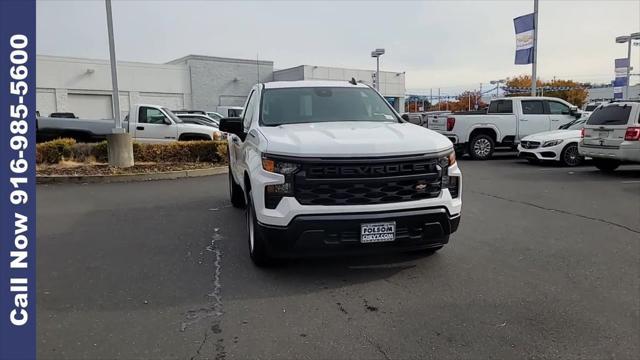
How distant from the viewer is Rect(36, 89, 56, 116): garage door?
3384 centimetres

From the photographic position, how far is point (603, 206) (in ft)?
25.7

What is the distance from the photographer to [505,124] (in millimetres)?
15797

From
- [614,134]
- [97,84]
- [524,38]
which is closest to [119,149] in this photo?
[614,134]

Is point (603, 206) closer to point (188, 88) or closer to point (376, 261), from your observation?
point (376, 261)

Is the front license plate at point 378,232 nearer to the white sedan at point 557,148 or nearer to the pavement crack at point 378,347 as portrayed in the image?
the pavement crack at point 378,347

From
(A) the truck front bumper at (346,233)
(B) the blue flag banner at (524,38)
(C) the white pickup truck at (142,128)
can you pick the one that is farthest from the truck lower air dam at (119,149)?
(B) the blue flag banner at (524,38)

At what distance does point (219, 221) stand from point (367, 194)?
345 cm

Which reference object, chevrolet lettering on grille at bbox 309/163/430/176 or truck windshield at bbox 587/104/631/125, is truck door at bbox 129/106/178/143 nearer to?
truck windshield at bbox 587/104/631/125

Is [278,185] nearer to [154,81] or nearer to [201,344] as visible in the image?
[201,344]

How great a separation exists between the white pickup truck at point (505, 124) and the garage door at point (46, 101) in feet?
97.2

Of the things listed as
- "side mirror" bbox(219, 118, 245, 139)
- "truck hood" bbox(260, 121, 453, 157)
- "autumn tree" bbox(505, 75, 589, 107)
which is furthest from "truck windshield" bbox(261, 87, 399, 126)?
"autumn tree" bbox(505, 75, 589, 107)

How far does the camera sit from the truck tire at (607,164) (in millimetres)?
11875
